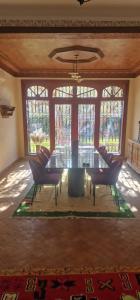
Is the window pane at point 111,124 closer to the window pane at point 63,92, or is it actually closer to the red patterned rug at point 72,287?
the window pane at point 63,92

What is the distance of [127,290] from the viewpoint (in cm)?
202

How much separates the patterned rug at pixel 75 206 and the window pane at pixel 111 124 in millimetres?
3410

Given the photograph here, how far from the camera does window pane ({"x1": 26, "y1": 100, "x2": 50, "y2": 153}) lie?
7340 mm

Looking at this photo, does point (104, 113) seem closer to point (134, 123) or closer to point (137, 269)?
point (134, 123)

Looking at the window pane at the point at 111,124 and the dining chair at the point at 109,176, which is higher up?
the window pane at the point at 111,124

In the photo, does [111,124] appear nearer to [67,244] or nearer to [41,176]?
[41,176]

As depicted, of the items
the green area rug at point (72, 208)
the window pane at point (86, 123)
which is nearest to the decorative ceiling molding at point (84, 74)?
the window pane at point (86, 123)

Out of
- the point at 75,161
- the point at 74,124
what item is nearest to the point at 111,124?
the point at 74,124

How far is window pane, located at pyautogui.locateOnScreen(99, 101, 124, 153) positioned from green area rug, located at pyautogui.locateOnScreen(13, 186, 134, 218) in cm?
355

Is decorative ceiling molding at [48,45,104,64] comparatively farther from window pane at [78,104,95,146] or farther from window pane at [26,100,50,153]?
window pane at [26,100,50,153]

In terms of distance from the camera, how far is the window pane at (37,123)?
734cm

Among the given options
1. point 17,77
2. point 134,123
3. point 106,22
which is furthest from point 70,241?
point 17,77

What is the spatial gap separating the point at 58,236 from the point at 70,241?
203 millimetres

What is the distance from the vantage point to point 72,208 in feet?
12.2
